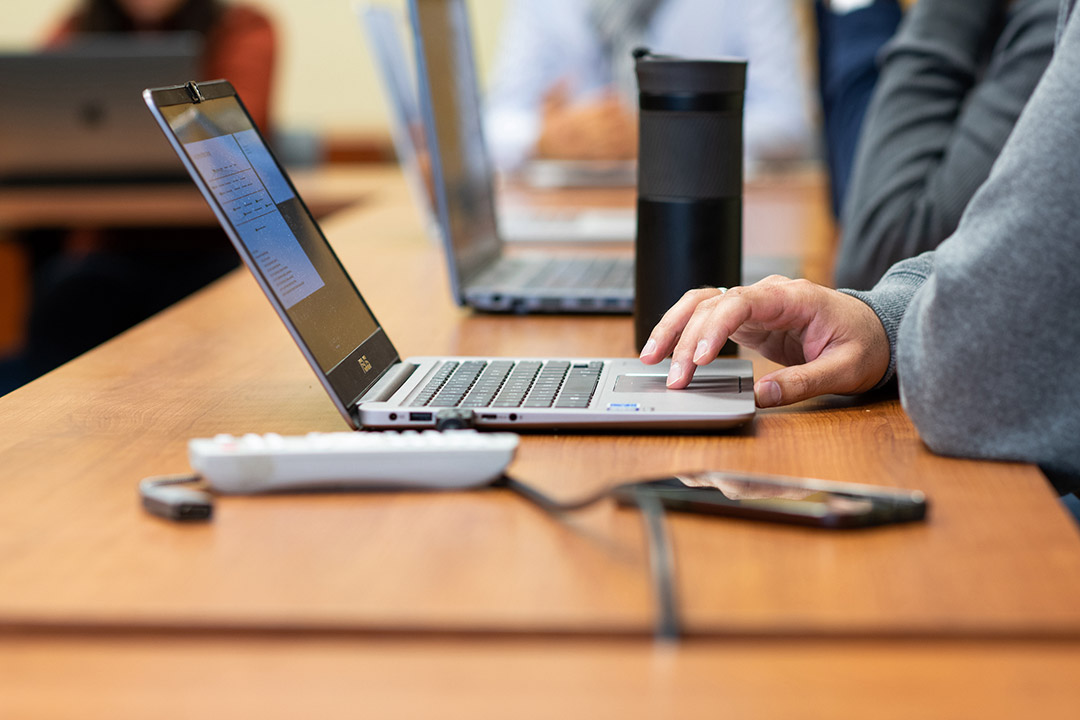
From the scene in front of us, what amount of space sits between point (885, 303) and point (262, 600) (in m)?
0.47

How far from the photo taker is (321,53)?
167 inches

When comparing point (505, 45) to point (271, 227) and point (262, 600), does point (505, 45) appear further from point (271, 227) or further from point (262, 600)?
point (262, 600)

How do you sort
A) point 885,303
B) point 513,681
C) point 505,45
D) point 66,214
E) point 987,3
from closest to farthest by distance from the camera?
point 513,681 < point 885,303 < point 987,3 < point 66,214 < point 505,45

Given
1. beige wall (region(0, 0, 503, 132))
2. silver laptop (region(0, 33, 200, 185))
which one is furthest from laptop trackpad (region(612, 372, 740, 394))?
beige wall (region(0, 0, 503, 132))

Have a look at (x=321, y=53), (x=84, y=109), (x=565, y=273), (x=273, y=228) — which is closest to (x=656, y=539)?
(x=273, y=228)

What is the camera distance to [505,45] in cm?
280

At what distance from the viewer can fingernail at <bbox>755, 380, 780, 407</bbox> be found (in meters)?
0.71

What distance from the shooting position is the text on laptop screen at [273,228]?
2.10 feet

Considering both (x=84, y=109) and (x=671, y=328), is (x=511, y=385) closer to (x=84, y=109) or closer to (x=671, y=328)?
(x=671, y=328)

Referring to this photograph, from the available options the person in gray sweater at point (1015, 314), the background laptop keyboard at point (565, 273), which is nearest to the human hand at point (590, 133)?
the background laptop keyboard at point (565, 273)

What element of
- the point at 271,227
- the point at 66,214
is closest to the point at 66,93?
the point at 66,214

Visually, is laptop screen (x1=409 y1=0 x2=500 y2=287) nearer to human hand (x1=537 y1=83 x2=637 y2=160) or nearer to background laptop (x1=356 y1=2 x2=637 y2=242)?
background laptop (x1=356 y1=2 x2=637 y2=242)

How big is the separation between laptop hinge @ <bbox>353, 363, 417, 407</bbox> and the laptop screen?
0.32m

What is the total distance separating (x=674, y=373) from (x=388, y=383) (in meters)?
0.19
